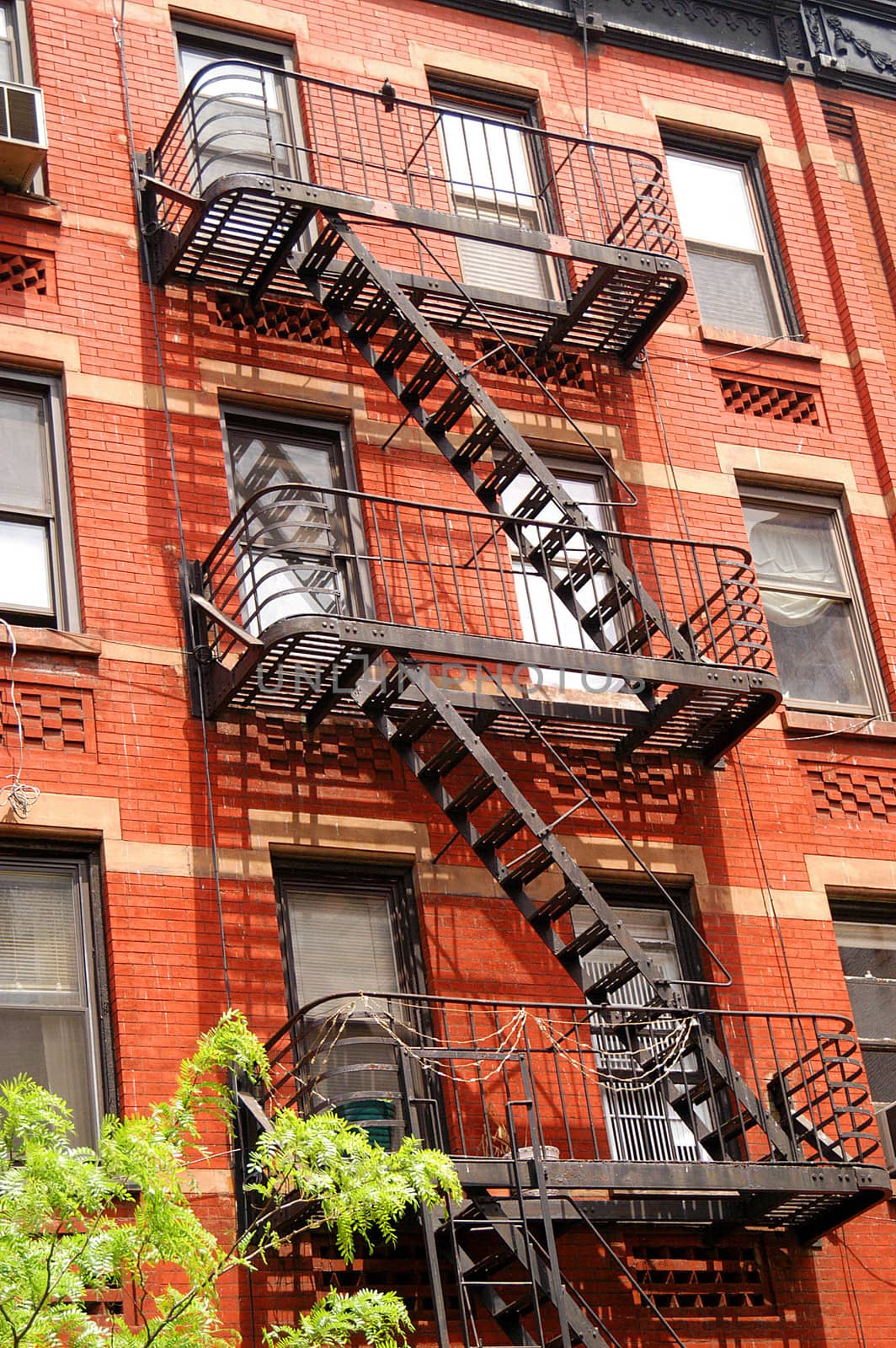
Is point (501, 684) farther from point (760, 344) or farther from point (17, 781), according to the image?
point (760, 344)

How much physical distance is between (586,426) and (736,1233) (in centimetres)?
661

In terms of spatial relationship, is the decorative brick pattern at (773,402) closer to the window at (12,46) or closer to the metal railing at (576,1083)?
A: the metal railing at (576,1083)

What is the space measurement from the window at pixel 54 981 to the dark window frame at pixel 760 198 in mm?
8999

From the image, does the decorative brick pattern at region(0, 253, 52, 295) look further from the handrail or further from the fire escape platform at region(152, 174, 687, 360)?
the handrail

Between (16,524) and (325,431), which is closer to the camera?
(16,524)

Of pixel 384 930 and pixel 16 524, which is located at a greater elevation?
pixel 16 524

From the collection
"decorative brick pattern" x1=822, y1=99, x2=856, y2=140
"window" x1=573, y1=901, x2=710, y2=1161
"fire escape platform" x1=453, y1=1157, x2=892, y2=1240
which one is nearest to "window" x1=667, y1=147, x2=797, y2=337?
"decorative brick pattern" x1=822, y1=99, x2=856, y2=140

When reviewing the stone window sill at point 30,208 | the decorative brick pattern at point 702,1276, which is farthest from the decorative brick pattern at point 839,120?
the decorative brick pattern at point 702,1276

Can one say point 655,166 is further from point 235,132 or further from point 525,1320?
point 525,1320

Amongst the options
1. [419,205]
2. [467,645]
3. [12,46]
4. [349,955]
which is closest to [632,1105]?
[349,955]

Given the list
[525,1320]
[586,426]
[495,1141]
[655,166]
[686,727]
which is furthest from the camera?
[655,166]

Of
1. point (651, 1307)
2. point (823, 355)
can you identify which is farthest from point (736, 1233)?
point (823, 355)

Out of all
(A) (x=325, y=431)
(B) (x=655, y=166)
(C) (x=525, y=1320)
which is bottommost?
(C) (x=525, y=1320)

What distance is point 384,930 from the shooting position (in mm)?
14531
